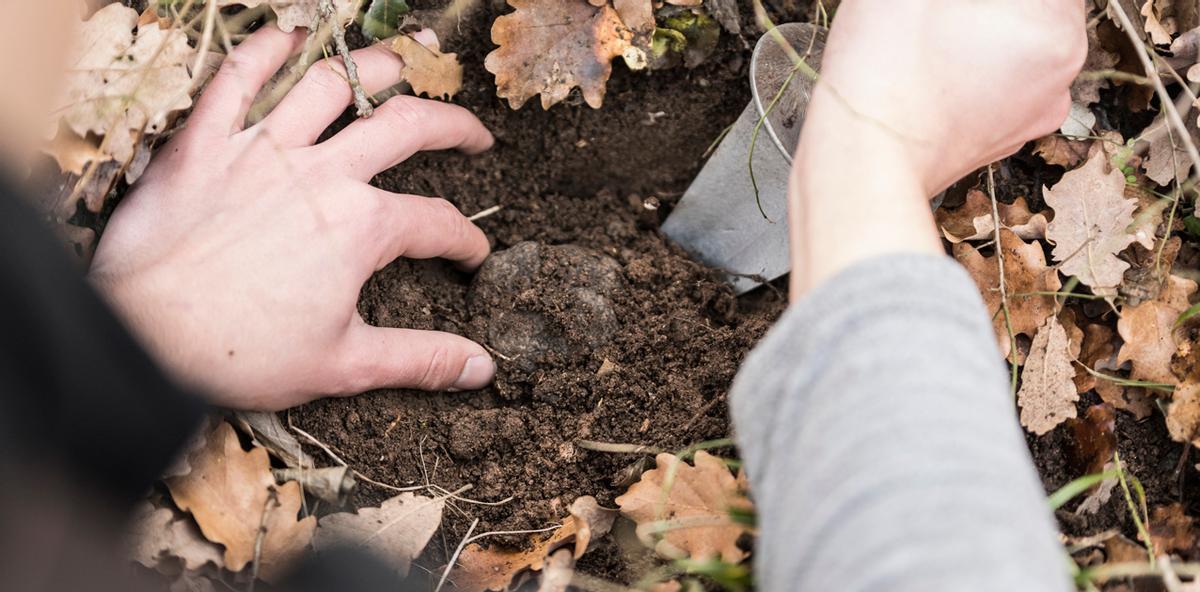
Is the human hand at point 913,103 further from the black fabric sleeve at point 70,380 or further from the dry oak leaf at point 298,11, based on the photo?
the dry oak leaf at point 298,11

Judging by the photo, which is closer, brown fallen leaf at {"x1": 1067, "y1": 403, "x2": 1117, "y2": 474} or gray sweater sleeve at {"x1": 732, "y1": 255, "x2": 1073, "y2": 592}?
gray sweater sleeve at {"x1": 732, "y1": 255, "x2": 1073, "y2": 592}

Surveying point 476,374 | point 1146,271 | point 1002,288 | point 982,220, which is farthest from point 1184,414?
point 476,374

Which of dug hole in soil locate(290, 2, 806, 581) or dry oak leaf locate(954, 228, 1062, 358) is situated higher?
dug hole in soil locate(290, 2, 806, 581)

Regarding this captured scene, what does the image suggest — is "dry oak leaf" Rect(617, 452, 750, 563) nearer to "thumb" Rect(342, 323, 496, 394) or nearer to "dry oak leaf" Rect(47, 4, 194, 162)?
"thumb" Rect(342, 323, 496, 394)

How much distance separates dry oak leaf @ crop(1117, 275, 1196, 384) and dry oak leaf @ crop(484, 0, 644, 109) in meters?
1.26

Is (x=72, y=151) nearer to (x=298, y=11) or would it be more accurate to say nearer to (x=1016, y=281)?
(x=298, y=11)

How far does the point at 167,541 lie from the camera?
1653 millimetres

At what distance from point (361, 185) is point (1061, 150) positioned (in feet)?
5.23

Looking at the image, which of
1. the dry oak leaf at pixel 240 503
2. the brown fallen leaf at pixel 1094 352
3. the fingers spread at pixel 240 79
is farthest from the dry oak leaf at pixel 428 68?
the brown fallen leaf at pixel 1094 352

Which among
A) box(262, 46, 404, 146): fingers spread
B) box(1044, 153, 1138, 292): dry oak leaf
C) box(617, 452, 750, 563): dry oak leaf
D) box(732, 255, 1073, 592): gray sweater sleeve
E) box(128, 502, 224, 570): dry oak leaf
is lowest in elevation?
box(617, 452, 750, 563): dry oak leaf

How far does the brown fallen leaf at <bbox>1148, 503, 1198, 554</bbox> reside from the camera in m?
1.80

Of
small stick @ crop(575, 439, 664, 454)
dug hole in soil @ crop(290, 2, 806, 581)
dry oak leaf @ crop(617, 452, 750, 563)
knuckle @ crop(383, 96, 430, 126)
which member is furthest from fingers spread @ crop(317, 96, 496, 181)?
dry oak leaf @ crop(617, 452, 750, 563)

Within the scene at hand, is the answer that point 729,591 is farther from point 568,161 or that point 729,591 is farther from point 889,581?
point 568,161

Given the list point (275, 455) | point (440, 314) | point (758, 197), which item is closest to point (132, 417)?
point (275, 455)
